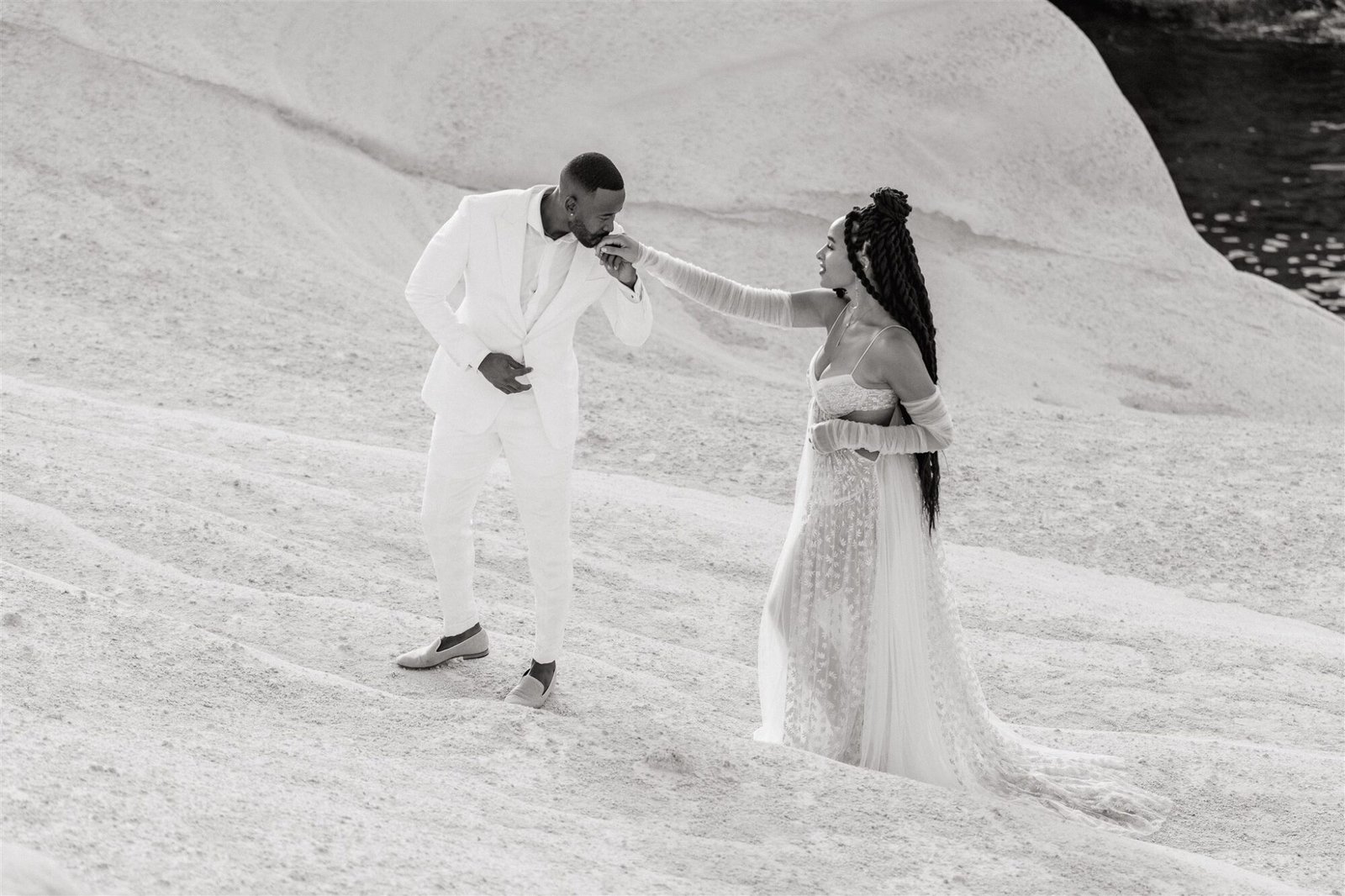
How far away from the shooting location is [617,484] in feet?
23.1

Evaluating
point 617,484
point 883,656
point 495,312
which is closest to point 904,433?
point 883,656

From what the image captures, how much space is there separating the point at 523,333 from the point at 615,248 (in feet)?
1.18

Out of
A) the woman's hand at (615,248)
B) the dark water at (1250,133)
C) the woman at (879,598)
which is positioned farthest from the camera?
the dark water at (1250,133)

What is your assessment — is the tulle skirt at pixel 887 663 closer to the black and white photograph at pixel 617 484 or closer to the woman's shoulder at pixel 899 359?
the black and white photograph at pixel 617 484

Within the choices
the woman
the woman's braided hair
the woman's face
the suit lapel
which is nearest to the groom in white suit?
the suit lapel

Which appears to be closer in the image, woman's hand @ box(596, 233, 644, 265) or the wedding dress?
woman's hand @ box(596, 233, 644, 265)

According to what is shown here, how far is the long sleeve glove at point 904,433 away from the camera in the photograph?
406cm

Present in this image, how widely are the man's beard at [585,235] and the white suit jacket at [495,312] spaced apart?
0.10 meters

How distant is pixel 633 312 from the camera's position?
4.12 metres

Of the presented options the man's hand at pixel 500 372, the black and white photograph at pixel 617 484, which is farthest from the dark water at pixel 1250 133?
the man's hand at pixel 500 372

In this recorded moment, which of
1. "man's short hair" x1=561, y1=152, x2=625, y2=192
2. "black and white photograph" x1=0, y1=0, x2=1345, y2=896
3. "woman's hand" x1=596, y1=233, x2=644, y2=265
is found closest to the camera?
"black and white photograph" x1=0, y1=0, x2=1345, y2=896

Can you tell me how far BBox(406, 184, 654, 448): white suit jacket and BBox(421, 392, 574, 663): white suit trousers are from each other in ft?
0.16

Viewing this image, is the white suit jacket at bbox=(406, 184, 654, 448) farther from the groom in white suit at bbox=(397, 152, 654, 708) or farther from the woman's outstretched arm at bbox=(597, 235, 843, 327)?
the woman's outstretched arm at bbox=(597, 235, 843, 327)

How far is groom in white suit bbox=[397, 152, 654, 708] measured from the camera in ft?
13.1
